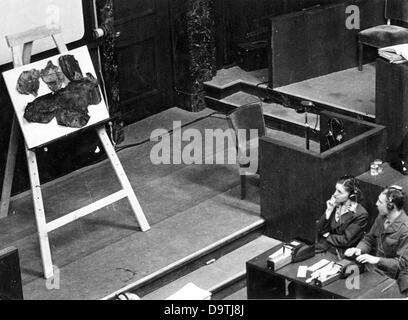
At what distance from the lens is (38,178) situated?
8.31m

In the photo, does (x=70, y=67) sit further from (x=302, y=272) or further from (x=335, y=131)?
(x=302, y=272)

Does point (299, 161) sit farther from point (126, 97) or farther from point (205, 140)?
point (126, 97)

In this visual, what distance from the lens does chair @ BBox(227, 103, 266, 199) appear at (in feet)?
30.1

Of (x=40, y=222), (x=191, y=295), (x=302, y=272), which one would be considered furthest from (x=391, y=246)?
(x=40, y=222)

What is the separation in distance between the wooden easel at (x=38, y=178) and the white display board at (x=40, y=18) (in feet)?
0.92

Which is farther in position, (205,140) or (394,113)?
(205,140)

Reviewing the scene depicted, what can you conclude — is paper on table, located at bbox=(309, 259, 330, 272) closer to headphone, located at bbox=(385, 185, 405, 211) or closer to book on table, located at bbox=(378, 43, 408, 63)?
headphone, located at bbox=(385, 185, 405, 211)

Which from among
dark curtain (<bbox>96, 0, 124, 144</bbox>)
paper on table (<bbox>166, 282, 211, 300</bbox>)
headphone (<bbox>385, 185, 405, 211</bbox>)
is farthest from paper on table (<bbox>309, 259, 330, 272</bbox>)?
dark curtain (<bbox>96, 0, 124, 144</bbox>)

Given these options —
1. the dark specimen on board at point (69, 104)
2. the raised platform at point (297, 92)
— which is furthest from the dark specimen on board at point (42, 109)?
the raised platform at point (297, 92)

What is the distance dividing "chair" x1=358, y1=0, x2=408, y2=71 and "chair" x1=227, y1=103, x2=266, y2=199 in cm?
189

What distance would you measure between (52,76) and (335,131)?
231 cm
